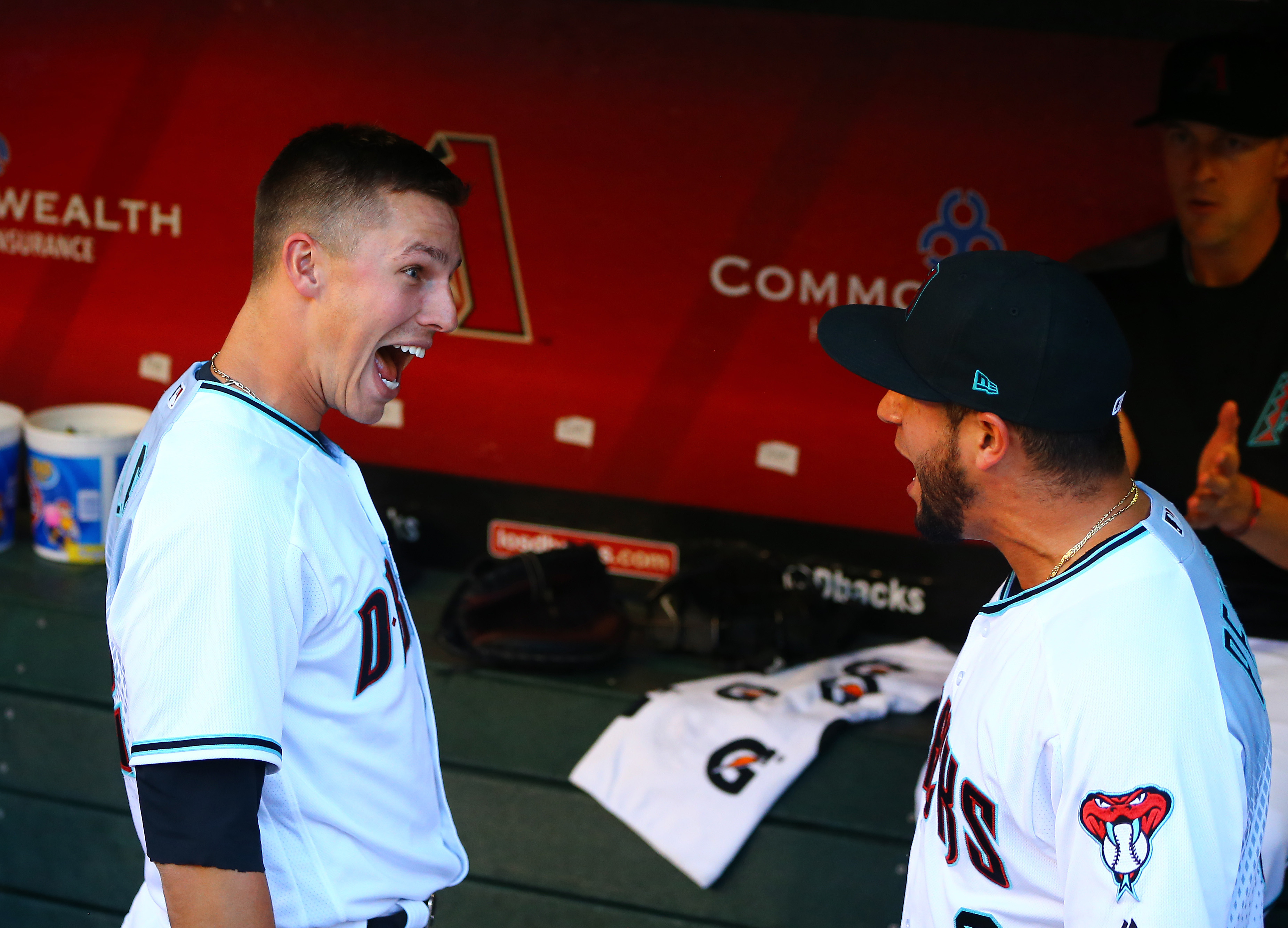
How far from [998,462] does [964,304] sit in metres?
0.18

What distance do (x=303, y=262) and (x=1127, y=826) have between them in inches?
42.8

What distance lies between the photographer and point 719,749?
8.39 ft

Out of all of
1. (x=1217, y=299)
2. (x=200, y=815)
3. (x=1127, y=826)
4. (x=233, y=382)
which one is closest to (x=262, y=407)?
(x=233, y=382)

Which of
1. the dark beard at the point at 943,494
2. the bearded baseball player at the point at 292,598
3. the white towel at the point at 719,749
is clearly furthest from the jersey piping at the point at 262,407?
the white towel at the point at 719,749

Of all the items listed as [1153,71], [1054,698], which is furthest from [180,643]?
[1153,71]

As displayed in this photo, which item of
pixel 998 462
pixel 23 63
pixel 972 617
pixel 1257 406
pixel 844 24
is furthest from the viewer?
pixel 23 63

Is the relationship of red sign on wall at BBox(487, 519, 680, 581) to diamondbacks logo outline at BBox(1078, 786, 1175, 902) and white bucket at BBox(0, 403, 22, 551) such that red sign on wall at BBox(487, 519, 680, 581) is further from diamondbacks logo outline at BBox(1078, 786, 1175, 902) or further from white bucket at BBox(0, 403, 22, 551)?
diamondbacks logo outline at BBox(1078, 786, 1175, 902)

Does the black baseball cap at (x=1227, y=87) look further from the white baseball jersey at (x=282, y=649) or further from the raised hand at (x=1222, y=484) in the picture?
the white baseball jersey at (x=282, y=649)

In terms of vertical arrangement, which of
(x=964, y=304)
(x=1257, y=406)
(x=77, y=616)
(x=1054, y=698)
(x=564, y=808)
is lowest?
(x=564, y=808)

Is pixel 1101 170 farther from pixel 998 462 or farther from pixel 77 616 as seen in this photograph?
pixel 77 616

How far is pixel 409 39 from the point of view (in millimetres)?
3012

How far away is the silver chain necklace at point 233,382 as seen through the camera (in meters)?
1.38

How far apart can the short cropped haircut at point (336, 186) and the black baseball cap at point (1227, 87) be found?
160 cm

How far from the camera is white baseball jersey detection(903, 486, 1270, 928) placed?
3.69ft
